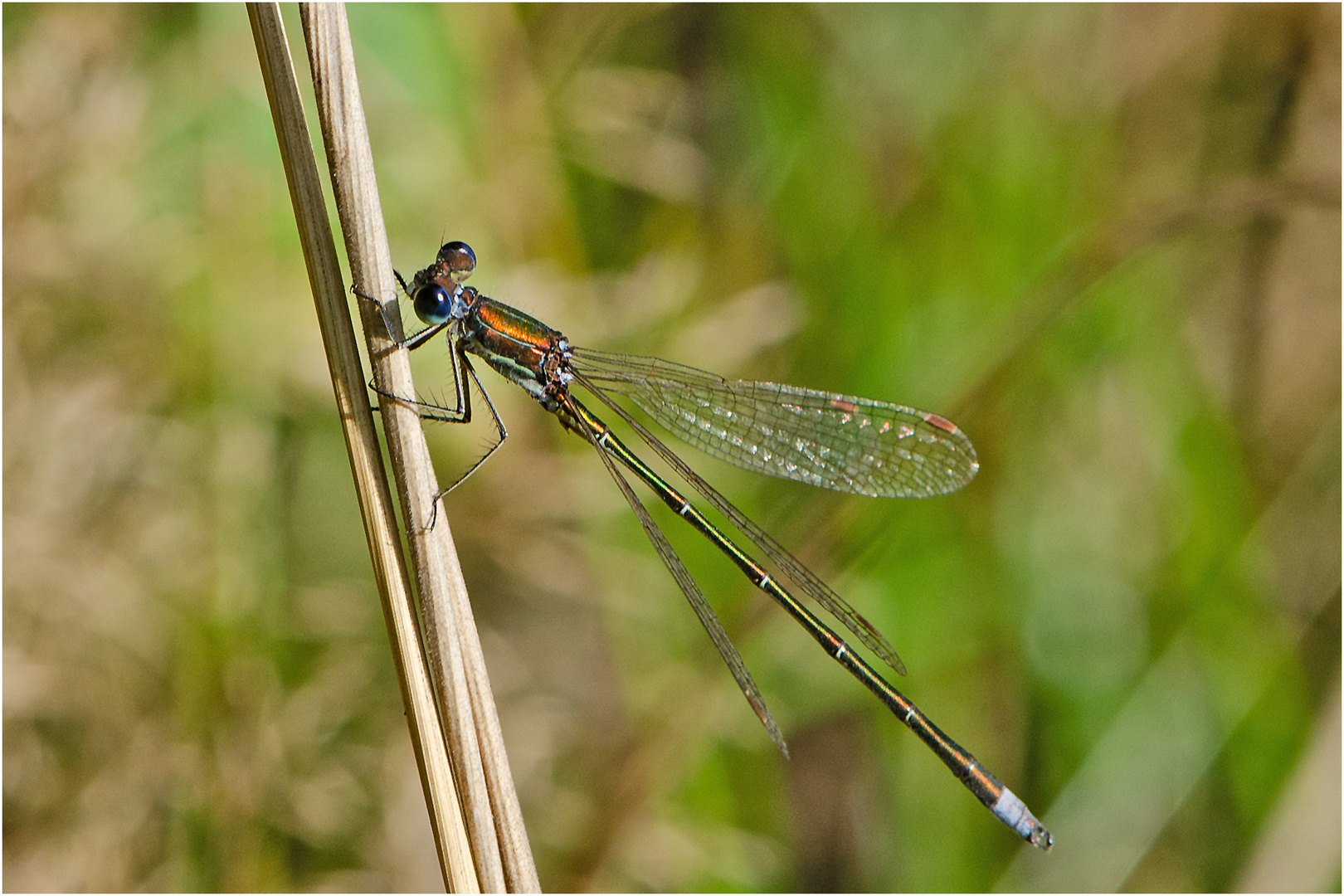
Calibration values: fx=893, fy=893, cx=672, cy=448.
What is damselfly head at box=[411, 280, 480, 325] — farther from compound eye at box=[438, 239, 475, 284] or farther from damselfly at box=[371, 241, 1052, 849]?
damselfly at box=[371, 241, 1052, 849]

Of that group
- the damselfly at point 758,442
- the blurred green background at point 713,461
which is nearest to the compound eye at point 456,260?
the damselfly at point 758,442

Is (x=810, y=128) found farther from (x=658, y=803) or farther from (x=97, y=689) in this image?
(x=97, y=689)

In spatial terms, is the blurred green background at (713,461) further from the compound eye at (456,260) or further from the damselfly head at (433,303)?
the damselfly head at (433,303)

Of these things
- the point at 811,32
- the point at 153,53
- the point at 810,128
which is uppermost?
the point at 153,53

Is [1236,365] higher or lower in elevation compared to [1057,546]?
higher

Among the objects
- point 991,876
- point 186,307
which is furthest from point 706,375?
point 991,876

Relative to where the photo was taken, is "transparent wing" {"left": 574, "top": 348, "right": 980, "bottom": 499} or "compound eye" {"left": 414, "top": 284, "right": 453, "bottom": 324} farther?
"transparent wing" {"left": 574, "top": 348, "right": 980, "bottom": 499}

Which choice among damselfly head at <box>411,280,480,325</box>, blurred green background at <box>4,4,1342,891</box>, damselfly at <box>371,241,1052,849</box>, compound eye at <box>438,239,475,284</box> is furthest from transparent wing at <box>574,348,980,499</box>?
damselfly head at <box>411,280,480,325</box>
